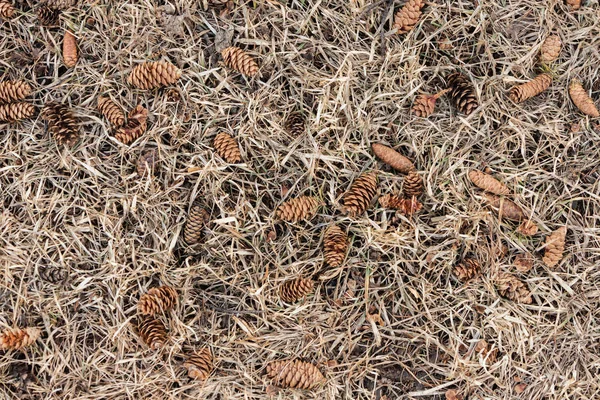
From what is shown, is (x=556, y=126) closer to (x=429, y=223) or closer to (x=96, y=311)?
(x=429, y=223)

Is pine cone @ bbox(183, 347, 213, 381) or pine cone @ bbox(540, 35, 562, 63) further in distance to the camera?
pine cone @ bbox(540, 35, 562, 63)

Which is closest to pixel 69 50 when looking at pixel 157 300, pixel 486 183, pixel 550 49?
pixel 157 300

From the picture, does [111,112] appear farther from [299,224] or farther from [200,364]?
[200,364]

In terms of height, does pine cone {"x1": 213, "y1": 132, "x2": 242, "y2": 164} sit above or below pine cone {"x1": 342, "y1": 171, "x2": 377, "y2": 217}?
above

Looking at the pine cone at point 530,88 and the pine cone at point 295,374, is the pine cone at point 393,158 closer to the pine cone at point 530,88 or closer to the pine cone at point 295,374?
the pine cone at point 530,88

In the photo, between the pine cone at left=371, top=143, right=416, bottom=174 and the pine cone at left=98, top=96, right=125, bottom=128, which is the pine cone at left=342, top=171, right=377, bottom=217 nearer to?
the pine cone at left=371, top=143, right=416, bottom=174

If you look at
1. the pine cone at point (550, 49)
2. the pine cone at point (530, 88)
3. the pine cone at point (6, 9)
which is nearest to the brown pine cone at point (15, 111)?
the pine cone at point (6, 9)

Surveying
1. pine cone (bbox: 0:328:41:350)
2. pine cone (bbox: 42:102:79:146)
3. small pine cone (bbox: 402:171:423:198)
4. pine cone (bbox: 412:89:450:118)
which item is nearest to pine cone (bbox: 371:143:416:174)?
small pine cone (bbox: 402:171:423:198)
